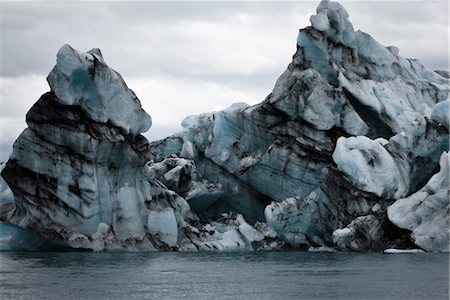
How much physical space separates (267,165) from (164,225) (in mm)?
8049

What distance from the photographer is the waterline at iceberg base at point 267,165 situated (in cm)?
4016

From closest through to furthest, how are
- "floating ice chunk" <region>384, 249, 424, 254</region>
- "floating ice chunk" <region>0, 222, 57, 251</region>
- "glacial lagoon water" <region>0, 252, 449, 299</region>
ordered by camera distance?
"glacial lagoon water" <region>0, 252, 449, 299</region>
"floating ice chunk" <region>384, 249, 424, 254</region>
"floating ice chunk" <region>0, 222, 57, 251</region>

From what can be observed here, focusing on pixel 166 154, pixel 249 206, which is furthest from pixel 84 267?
pixel 166 154

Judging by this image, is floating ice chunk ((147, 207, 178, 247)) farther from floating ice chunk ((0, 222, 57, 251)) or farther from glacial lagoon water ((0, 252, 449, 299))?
floating ice chunk ((0, 222, 57, 251))

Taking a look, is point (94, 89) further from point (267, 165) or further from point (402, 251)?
point (402, 251)

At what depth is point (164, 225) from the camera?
43.8 metres

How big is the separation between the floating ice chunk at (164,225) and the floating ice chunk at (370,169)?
9.63 metres

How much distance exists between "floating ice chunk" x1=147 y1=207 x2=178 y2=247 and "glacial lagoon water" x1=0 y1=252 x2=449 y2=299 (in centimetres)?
270

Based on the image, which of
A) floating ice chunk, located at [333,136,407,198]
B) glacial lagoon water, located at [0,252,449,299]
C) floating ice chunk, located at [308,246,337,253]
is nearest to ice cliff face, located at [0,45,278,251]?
glacial lagoon water, located at [0,252,449,299]

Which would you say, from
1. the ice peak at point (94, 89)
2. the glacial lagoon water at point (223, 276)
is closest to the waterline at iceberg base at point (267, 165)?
the ice peak at point (94, 89)

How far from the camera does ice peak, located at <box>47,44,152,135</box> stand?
39.6 m

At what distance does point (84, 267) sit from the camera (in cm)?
Result: 3256

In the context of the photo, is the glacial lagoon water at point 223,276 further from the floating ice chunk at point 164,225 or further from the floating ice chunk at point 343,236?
the floating ice chunk at point 164,225

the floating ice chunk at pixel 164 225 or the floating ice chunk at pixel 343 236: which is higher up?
the floating ice chunk at pixel 164 225
